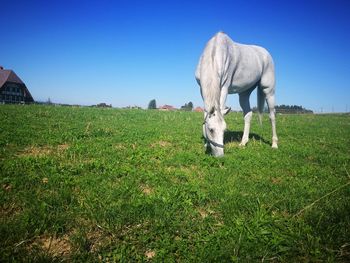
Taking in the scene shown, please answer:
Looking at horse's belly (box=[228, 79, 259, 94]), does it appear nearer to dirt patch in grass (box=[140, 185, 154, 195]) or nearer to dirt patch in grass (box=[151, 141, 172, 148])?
dirt patch in grass (box=[151, 141, 172, 148])

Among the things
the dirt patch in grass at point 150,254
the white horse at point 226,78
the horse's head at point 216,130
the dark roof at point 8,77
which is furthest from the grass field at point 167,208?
the dark roof at point 8,77

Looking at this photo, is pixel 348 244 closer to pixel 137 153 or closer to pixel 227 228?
pixel 227 228

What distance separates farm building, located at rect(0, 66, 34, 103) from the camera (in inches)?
2554

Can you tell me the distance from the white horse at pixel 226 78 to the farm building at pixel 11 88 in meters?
71.2

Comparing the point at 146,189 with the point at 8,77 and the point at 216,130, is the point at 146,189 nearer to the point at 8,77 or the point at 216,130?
the point at 216,130

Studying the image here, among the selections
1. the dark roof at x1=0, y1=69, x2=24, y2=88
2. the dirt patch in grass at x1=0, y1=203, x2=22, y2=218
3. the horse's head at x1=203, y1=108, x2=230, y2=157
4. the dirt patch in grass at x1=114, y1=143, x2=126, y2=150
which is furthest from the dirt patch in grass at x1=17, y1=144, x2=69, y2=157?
the dark roof at x1=0, y1=69, x2=24, y2=88

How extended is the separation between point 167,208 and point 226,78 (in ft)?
17.3

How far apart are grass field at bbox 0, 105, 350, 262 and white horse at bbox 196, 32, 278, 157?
89 centimetres

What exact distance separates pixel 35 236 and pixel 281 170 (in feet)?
17.4

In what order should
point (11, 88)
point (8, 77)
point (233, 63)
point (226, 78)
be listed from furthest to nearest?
point (11, 88), point (8, 77), point (233, 63), point (226, 78)

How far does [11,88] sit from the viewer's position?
67.3m

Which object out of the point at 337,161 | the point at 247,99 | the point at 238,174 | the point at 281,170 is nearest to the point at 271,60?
the point at 247,99

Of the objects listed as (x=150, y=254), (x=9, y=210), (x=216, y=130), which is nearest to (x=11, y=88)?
(x=216, y=130)

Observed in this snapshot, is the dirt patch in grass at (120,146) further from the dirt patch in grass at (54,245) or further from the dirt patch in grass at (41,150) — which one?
the dirt patch in grass at (54,245)
